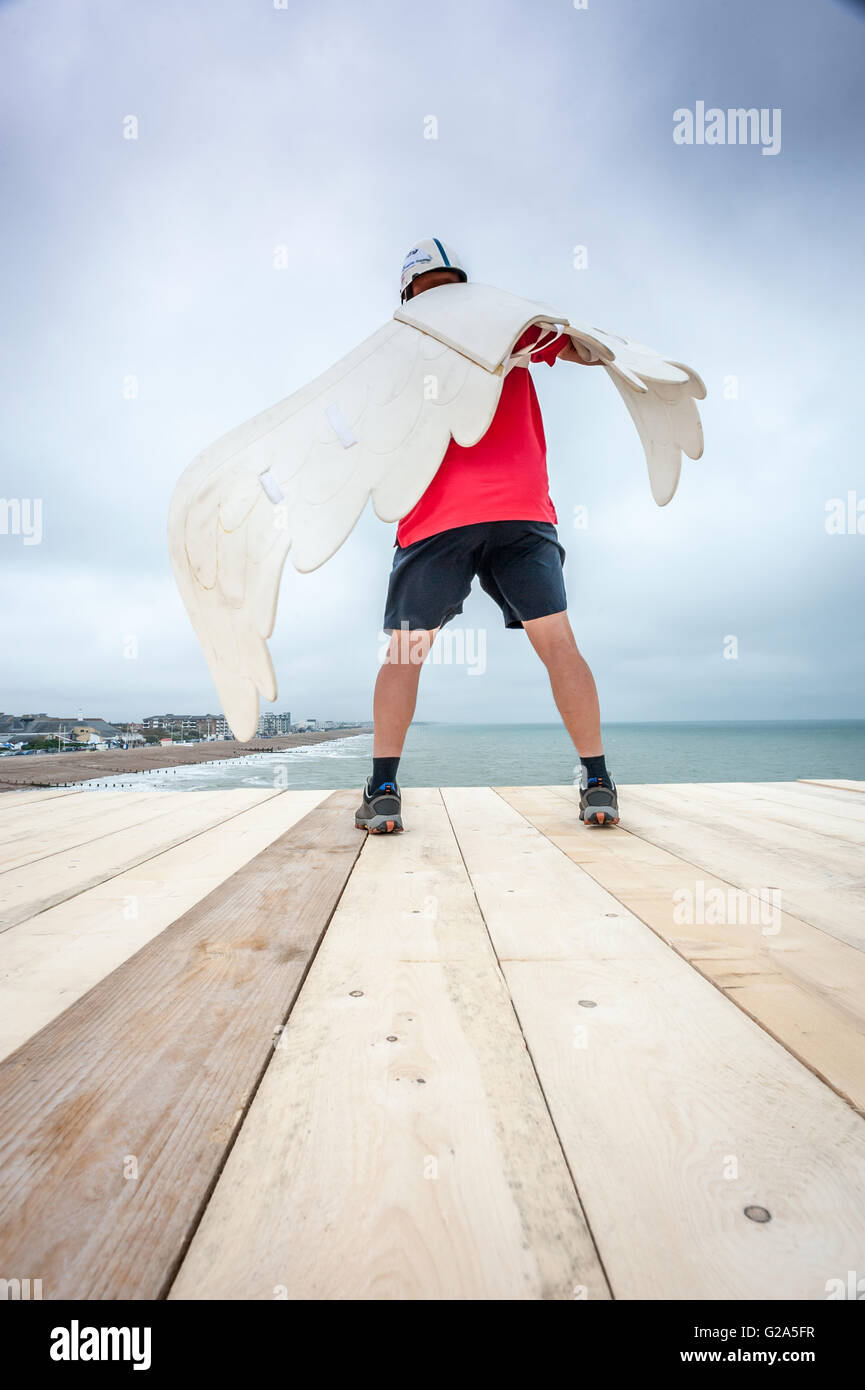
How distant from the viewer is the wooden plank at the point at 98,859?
1.18 metres

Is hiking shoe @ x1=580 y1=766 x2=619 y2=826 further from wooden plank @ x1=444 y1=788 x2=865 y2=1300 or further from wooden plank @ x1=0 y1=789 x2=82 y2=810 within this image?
wooden plank @ x1=0 y1=789 x2=82 y2=810

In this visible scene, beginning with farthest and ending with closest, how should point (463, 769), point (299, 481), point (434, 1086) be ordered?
point (463, 769) → point (299, 481) → point (434, 1086)

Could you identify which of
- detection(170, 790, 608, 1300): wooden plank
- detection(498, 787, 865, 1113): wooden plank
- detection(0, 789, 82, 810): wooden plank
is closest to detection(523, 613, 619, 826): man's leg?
detection(498, 787, 865, 1113): wooden plank

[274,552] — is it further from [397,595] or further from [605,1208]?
[605,1208]

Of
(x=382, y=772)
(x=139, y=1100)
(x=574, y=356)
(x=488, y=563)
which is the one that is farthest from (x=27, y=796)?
(x=574, y=356)

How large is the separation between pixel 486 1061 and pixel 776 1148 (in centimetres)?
25

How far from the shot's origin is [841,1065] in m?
0.61

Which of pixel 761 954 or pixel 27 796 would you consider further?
pixel 27 796

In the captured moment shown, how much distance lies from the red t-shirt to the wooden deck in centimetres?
111

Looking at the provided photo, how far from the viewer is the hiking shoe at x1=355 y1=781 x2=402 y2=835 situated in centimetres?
181

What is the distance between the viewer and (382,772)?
6.24 feet

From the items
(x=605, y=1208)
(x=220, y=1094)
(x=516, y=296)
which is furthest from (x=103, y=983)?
(x=516, y=296)

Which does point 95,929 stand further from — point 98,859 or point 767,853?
point 767,853

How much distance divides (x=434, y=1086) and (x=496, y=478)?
168 cm
